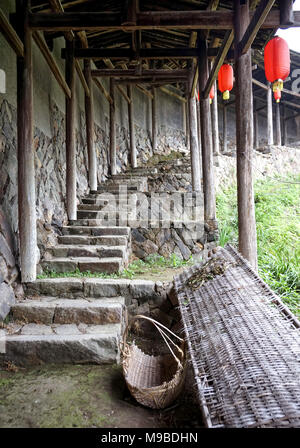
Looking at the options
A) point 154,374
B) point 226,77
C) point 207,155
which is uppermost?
point 226,77

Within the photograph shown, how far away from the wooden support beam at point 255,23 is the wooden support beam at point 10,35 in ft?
10.3

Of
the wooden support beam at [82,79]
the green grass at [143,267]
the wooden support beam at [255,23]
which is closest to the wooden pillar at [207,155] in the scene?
the green grass at [143,267]

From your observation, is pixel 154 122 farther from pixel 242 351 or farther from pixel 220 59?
pixel 242 351

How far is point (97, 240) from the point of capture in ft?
18.7

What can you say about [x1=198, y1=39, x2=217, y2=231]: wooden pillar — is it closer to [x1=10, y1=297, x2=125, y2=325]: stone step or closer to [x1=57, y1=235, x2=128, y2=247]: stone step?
[x1=57, y1=235, x2=128, y2=247]: stone step

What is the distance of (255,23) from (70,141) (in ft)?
12.9

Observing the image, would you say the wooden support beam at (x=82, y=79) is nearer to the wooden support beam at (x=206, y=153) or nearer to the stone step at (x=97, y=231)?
the wooden support beam at (x=206, y=153)

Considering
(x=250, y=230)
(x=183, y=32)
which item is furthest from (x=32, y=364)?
(x=183, y=32)

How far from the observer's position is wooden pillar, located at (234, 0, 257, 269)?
441 centimetres

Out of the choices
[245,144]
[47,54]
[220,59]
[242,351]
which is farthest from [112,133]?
[242,351]

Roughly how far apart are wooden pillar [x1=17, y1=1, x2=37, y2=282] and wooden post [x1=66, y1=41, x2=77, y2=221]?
1.84 metres

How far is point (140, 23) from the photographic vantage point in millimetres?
4469

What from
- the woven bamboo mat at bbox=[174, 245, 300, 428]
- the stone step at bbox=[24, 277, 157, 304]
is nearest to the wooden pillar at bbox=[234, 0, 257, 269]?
the woven bamboo mat at bbox=[174, 245, 300, 428]
